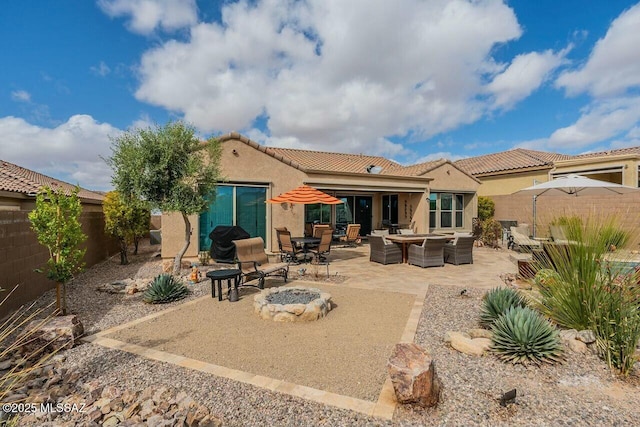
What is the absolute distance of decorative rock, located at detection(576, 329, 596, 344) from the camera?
4.31 m

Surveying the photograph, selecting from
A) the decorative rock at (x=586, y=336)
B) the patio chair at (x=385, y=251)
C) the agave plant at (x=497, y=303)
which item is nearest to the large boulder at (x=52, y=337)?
the agave plant at (x=497, y=303)

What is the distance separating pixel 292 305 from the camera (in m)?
5.84

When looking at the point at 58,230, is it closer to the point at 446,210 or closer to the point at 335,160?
the point at 335,160

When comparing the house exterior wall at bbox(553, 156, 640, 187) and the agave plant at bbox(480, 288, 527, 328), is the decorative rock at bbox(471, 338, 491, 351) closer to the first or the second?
the agave plant at bbox(480, 288, 527, 328)

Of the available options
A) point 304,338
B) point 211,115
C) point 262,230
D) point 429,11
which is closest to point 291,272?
point 262,230

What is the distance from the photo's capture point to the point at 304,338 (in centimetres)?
504

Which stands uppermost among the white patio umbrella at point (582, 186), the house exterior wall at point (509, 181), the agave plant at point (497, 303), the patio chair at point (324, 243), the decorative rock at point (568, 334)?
the house exterior wall at point (509, 181)

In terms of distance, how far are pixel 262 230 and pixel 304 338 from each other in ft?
28.0

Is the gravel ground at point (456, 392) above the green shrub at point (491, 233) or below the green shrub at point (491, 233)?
below

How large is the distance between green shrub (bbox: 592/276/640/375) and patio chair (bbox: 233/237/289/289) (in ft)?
21.6

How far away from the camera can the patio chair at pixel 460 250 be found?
1114 centimetres

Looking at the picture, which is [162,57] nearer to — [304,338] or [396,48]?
[396,48]

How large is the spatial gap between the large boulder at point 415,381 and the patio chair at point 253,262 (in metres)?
5.26

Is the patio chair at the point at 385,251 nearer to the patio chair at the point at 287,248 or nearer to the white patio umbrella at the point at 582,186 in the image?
the patio chair at the point at 287,248
